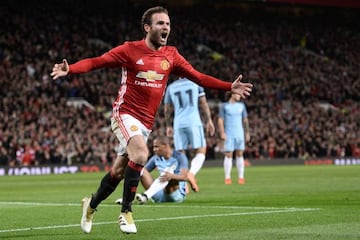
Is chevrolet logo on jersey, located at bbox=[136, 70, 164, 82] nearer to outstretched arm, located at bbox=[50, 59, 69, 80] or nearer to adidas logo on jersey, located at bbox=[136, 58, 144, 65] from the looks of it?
adidas logo on jersey, located at bbox=[136, 58, 144, 65]

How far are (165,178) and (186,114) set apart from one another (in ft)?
13.1

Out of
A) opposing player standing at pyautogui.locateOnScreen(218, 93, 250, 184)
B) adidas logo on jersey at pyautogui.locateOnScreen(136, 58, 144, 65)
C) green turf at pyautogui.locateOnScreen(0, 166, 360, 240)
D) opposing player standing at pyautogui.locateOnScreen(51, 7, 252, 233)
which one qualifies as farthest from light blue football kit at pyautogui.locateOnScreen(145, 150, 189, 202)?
opposing player standing at pyautogui.locateOnScreen(218, 93, 250, 184)

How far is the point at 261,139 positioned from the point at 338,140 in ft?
16.7

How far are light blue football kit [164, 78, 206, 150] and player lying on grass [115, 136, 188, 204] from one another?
9.55 feet

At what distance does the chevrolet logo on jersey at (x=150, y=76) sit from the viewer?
8875mm

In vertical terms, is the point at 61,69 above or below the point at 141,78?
above

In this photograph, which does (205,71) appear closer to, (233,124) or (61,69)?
(233,124)

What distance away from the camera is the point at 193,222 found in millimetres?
9695

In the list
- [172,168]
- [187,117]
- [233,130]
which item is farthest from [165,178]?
[233,130]

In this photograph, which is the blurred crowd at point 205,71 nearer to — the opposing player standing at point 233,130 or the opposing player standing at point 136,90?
the opposing player standing at point 233,130

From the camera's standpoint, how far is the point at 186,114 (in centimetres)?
1659

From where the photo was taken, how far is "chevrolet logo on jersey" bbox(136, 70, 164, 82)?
888 centimetres

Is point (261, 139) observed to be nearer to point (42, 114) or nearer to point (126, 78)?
point (42, 114)

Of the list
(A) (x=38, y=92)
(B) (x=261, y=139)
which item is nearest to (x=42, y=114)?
(A) (x=38, y=92)
